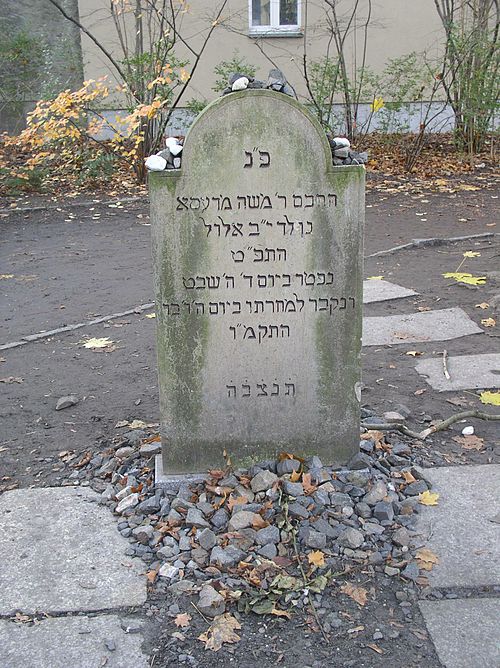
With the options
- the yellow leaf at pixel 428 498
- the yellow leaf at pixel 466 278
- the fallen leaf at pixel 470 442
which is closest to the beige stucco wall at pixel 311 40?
the yellow leaf at pixel 466 278

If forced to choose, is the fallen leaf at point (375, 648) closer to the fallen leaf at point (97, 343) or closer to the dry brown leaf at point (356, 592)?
the dry brown leaf at point (356, 592)

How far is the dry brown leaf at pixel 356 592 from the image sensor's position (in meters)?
2.97

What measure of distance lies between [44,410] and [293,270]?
2.06m

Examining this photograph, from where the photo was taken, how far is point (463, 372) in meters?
5.03

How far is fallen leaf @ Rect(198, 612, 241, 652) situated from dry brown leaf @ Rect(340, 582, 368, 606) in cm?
44

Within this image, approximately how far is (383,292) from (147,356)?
7.41 ft

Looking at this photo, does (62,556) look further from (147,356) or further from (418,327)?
(418,327)

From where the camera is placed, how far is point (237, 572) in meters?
3.11

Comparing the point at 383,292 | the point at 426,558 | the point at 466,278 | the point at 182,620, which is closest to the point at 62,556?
the point at 182,620

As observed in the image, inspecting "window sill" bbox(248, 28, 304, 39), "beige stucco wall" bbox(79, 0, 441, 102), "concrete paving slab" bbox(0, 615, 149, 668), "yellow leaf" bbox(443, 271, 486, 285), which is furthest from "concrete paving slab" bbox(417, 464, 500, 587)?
"window sill" bbox(248, 28, 304, 39)

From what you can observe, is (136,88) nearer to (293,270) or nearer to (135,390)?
(135,390)

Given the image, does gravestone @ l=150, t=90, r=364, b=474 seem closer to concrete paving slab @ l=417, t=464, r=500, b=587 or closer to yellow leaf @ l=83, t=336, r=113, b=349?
concrete paving slab @ l=417, t=464, r=500, b=587

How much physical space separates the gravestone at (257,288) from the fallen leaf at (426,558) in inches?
28.4

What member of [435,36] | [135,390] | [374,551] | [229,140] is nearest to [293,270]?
[229,140]
